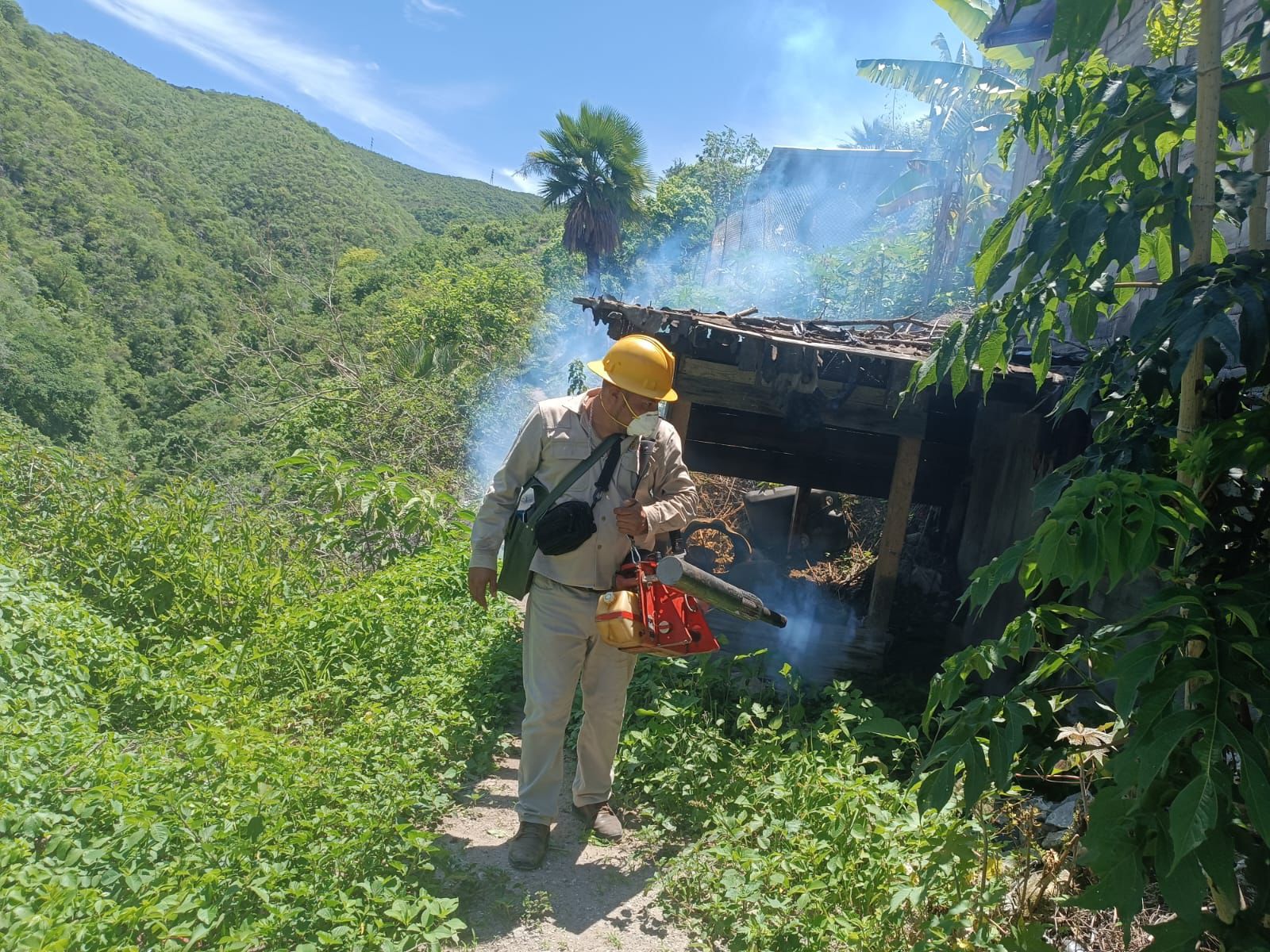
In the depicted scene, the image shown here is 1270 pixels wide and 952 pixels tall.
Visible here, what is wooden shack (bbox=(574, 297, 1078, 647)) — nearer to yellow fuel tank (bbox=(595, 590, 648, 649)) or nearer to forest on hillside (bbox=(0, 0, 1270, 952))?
forest on hillside (bbox=(0, 0, 1270, 952))

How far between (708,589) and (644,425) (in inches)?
30.0

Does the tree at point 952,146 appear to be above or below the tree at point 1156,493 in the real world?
above

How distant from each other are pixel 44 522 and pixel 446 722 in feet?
13.9

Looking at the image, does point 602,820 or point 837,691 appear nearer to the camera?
point 602,820

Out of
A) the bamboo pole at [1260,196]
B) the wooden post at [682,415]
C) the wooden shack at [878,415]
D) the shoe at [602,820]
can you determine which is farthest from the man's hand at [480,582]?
the wooden post at [682,415]

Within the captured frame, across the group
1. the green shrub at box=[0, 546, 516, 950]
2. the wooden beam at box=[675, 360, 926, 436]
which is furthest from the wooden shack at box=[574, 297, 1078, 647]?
the green shrub at box=[0, 546, 516, 950]

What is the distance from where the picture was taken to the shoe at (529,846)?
381cm

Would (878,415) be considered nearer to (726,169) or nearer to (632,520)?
(632,520)

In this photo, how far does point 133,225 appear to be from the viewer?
1831 inches

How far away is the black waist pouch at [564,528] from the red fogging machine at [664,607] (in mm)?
270

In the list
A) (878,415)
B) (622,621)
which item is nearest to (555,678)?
(622,621)

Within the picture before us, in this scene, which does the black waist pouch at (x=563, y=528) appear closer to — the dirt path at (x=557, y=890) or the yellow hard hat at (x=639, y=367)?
the yellow hard hat at (x=639, y=367)

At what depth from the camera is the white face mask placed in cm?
390

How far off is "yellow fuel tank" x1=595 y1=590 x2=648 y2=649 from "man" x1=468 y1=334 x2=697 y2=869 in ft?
0.75
